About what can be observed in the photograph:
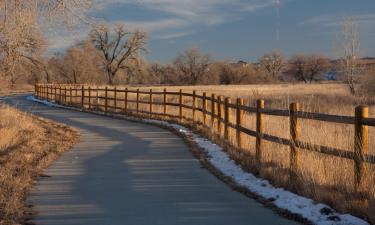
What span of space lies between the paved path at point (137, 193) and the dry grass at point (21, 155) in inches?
11.2

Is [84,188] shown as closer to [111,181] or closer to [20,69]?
[111,181]

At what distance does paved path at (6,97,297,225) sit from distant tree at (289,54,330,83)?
413ft

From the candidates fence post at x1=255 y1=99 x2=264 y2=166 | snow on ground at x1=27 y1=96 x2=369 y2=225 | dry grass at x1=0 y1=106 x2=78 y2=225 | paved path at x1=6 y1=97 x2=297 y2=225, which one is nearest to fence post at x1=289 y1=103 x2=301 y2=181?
snow on ground at x1=27 y1=96 x2=369 y2=225

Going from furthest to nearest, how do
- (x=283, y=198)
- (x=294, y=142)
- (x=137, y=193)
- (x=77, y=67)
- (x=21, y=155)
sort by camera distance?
(x=77, y=67)
(x=21, y=155)
(x=294, y=142)
(x=137, y=193)
(x=283, y=198)

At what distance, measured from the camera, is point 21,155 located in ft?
43.0

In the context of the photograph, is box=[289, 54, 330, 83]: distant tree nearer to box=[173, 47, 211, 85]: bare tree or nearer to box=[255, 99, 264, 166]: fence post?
box=[173, 47, 211, 85]: bare tree

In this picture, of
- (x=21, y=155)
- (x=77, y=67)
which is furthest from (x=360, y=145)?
(x=77, y=67)

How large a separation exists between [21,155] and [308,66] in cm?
13038

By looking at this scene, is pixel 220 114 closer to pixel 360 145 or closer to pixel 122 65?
pixel 360 145

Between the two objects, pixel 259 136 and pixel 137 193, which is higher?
pixel 259 136

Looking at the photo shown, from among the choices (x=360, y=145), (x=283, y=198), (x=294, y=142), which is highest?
(x=360, y=145)

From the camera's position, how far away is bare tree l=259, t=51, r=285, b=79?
443 ft

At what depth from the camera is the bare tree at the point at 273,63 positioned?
13500 centimetres

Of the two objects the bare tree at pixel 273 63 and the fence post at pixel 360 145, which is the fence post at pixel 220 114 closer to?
the fence post at pixel 360 145
